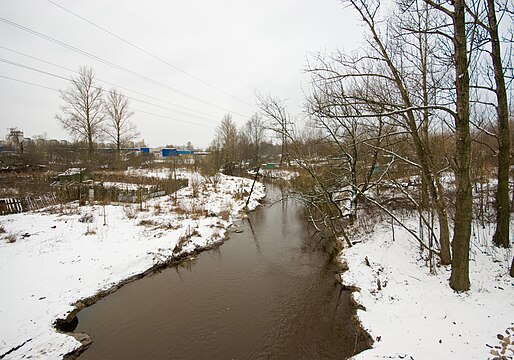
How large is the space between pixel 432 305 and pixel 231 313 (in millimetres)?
4515

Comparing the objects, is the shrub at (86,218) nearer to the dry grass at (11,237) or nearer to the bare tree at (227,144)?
the dry grass at (11,237)

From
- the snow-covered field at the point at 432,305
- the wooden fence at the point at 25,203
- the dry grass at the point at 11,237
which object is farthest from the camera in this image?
the wooden fence at the point at 25,203

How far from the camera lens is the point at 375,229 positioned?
9.85m

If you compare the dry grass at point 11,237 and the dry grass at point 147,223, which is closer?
the dry grass at point 11,237

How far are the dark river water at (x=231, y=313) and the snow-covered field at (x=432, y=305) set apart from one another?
704 millimetres

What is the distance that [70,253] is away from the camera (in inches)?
336

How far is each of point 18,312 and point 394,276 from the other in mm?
9187

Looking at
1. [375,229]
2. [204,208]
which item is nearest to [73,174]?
[204,208]

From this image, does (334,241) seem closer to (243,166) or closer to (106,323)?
(106,323)

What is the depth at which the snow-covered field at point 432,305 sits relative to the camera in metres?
3.89

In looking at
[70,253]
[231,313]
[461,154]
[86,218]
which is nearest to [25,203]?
[86,218]

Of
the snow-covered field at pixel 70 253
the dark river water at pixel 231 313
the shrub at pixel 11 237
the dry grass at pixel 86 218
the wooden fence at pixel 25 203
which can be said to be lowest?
the dark river water at pixel 231 313

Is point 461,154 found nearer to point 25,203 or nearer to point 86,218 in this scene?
point 86,218

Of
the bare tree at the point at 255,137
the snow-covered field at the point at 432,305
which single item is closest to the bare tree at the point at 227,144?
the bare tree at the point at 255,137
